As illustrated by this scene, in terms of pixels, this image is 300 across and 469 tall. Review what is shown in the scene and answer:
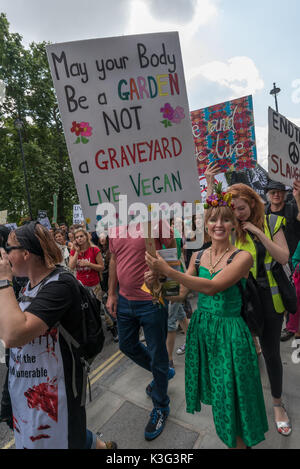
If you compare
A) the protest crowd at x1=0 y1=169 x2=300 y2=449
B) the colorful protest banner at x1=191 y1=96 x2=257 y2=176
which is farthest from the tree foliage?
the protest crowd at x1=0 y1=169 x2=300 y2=449

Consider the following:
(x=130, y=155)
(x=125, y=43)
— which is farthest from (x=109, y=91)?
(x=130, y=155)

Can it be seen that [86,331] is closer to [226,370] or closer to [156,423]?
[226,370]

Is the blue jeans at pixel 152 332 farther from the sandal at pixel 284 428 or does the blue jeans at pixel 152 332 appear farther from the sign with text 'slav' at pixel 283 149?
the sign with text 'slav' at pixel 283 149

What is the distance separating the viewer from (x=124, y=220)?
165cm

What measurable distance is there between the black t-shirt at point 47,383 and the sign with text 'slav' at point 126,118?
51cm

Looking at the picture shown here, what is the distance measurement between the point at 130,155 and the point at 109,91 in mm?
412

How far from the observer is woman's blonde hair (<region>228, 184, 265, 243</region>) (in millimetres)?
2104

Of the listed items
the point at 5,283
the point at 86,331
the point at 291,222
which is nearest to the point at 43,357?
the point at 86,331

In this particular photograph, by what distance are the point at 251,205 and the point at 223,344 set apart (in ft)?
3.59

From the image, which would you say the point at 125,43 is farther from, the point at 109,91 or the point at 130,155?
the point at 130,155

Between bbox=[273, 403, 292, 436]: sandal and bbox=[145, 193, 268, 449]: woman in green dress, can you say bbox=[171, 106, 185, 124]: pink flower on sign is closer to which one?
bbox=[145, 193, 268, 449]: woman in green dress

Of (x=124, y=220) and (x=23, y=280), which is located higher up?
(x=124, y=220)

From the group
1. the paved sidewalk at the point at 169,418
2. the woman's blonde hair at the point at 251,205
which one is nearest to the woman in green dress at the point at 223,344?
the woman's blonde hair at the point at 251,205

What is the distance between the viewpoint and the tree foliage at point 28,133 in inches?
634
